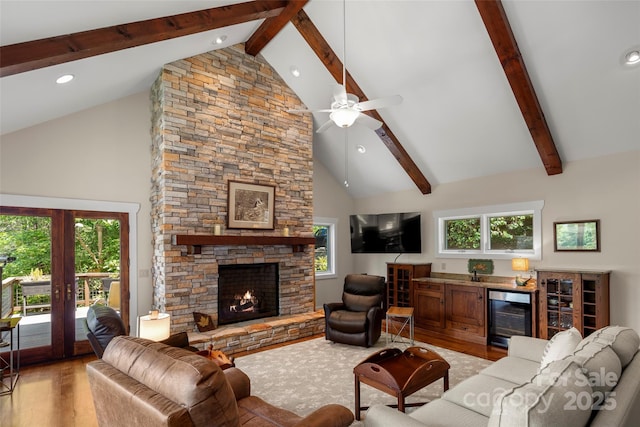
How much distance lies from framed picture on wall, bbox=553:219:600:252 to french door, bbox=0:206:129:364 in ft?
20.8

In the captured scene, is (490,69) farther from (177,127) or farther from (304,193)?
(177,127)

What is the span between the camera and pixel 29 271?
4.50m

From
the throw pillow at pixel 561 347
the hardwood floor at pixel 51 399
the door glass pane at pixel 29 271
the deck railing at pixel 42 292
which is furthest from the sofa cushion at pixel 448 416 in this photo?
the door glass pane at pixel 29 271

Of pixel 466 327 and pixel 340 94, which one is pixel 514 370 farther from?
pixel 340 94

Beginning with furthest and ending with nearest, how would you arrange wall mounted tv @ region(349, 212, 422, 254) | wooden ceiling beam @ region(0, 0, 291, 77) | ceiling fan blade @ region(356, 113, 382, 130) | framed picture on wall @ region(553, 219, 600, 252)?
wall mounted tv @ region(349, 212, 422, 254)
framed picture on wall @ region(553, 219, 600, 252)
ceiling fan blade @ region(356, 113, 382, 130)
wooden ceiling beam @ region(0, 0, 291, 77)

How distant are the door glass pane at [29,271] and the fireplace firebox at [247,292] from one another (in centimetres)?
222

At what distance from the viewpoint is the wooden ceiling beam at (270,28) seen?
4629mm

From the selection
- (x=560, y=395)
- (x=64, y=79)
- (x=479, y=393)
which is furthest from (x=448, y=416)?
(x=64, y=79)

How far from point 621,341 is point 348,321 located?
3.38m

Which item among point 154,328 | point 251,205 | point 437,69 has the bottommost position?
point 154,328

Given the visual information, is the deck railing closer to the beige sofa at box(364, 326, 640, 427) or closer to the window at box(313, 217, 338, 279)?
the window at box(313, 217, 338, 279)

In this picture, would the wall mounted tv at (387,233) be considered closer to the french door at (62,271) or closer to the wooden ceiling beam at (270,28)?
the wooden ceiling beam at (270,28)

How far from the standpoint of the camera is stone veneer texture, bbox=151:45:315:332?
4.89 metres

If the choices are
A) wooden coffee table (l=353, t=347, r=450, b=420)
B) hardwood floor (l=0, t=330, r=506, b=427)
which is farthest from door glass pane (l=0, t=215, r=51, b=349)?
wooden coffee table (l=353, t=347, r=450, b=420)
